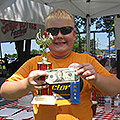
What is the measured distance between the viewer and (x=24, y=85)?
2.55 ft

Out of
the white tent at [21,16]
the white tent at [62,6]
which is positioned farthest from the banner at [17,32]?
the white tent at [62,6]

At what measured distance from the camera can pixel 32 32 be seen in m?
3.33

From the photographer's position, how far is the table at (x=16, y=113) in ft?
6.76

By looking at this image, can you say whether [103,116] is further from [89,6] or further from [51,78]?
[89,6]

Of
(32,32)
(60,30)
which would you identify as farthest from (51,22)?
(32,32)

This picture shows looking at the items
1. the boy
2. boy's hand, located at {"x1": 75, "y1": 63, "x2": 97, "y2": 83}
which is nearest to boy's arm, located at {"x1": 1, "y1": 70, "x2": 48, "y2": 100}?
the boy

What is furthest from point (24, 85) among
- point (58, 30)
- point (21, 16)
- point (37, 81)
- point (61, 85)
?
point (21, 16)

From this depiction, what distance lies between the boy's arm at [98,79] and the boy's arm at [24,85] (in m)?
0.16

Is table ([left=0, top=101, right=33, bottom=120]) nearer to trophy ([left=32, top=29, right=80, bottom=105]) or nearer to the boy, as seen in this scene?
the boy

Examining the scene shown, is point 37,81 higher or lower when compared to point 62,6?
lower

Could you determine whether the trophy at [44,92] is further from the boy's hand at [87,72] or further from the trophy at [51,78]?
the boy's hand at [87,72]

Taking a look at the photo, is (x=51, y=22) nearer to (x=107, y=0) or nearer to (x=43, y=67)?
(x=43, y=67)

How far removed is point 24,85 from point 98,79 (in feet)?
1.12

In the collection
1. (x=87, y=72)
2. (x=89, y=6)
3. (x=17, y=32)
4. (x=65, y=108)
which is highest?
(x=89, y=6)
